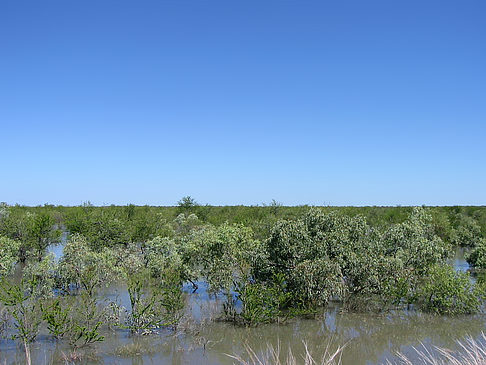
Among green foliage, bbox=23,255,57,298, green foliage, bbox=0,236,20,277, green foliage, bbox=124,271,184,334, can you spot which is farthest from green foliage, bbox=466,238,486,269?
green foliage, bbox=0,236,20,277

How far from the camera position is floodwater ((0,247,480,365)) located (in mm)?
15211

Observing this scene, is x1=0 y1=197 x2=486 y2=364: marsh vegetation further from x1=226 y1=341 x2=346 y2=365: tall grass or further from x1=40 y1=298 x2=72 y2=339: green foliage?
x1=226 y1=341 x2=346 y2=365: tall grass

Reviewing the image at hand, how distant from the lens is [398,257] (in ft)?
71.4

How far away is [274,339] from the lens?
17453 millimetres

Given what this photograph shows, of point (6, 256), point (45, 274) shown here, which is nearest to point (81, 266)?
point (45, 274)

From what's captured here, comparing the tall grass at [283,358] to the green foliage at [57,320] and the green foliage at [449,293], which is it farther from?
the green foliage at [449,293]

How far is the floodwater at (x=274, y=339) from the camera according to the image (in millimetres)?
15211

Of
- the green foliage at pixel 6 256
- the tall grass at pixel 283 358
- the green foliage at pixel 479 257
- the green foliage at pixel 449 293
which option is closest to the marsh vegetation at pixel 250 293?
the green foliage at pixel 449 293

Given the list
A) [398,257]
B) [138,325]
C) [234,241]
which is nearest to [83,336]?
[138,325]

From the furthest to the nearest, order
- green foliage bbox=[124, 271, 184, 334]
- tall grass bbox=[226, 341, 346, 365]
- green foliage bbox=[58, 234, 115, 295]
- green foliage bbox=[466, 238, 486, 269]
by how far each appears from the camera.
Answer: green foliage bbox=[466, 238, 486, 269], green foliage bbox=[58, 234, 115, 295], green foliage bbox=[124, 271, 184, 334], tall grass bbox=[226, 341, 346, 365]

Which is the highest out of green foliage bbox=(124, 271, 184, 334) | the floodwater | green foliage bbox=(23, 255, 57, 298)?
green foliage bbox=(23, 255, 57, 298)

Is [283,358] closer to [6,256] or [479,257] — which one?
[6,256]

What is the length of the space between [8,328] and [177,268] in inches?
319

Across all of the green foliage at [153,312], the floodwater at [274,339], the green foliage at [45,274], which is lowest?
the floodwater at [274,339]
